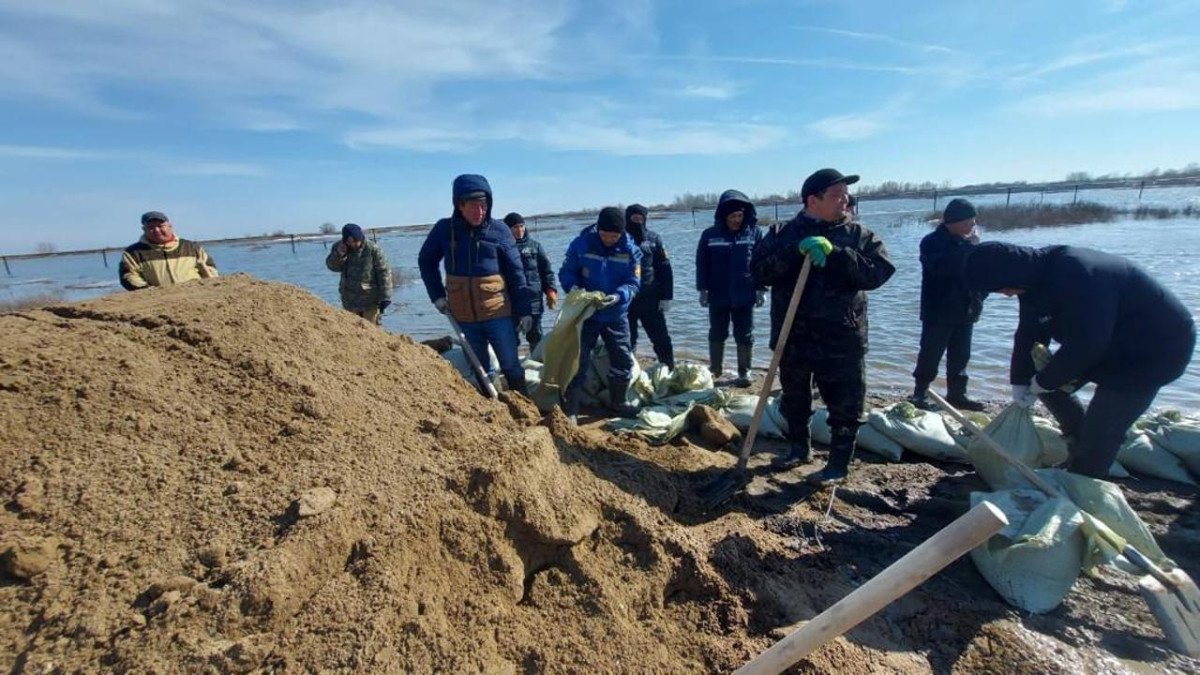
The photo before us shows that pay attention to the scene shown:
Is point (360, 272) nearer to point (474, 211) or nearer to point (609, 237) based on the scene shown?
point (474, 211)

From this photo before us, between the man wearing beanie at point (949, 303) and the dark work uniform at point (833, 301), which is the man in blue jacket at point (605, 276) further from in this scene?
the man wearing beanie at point (949, 303)

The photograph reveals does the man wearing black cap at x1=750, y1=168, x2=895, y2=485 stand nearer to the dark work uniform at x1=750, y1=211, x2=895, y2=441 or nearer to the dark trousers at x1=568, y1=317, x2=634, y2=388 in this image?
the dark work uniform at x1=750, y1=211, x2=895, y2=441

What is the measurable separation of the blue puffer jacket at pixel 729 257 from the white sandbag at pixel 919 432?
193 centimetres

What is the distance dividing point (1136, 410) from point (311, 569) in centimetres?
376

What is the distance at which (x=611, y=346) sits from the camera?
15.4 feet

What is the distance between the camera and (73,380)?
217cm

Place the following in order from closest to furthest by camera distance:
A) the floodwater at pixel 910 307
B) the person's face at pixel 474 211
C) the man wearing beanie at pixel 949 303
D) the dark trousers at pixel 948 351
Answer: the person's face at pixel 474 211 → the man wearing beanie at pixel 949 303 → the dark trousers at pixel 948 351 → the floodwater at pixel 910 307

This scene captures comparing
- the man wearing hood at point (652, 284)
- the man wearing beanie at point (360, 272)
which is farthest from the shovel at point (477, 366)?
the man wearing beanie at point (360, 272)

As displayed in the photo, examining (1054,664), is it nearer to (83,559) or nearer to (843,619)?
(843,619)

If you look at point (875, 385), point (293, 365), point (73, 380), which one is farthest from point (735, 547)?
point (875, 385)

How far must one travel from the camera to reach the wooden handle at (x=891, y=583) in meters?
1.34

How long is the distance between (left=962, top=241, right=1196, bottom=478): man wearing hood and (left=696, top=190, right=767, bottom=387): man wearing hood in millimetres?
2731

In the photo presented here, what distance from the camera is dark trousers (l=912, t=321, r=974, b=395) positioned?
4938mm

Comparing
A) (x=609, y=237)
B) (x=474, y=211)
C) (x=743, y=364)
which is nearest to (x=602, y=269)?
(x=609, y=237)
